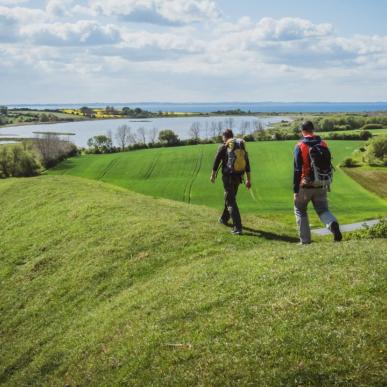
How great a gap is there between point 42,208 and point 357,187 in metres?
70.6

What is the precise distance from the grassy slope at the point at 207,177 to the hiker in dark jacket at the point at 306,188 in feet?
128

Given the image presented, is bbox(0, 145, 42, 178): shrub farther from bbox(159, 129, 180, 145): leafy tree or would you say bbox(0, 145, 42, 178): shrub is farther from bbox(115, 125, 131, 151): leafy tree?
bbox(159, 129, 180, 145): leafy tree

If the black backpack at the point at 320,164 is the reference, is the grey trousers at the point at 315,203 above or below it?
below

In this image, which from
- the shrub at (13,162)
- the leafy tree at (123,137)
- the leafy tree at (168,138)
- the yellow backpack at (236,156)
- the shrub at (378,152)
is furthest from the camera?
the leafy tree at (123,137)

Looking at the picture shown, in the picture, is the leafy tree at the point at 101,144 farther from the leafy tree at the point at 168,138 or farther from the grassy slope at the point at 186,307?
the grassy slope at the point at 186,307

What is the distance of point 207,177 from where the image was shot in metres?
97.2

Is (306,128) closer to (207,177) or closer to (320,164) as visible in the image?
(320,164)

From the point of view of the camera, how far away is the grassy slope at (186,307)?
25.5 feet

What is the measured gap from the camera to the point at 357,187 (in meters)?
83.4

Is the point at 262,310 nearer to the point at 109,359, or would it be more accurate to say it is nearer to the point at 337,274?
the point at 337,274

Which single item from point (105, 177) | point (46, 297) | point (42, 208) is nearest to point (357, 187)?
point (105, 177)

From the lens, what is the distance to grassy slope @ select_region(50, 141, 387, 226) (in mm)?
70438

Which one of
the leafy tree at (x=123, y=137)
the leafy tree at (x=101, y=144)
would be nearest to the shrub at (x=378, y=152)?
the leafy tree at (x=101, y=144)

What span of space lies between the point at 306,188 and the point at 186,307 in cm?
498
